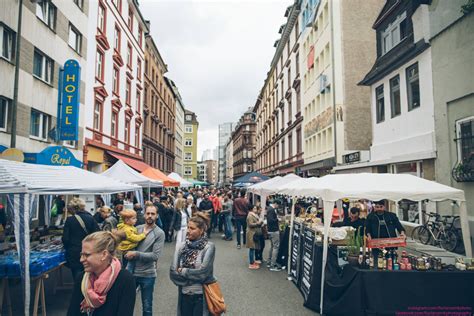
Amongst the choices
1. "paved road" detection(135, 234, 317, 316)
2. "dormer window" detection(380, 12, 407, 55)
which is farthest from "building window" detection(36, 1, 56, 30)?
"dormer window" detection(380, 12, 407, 55)

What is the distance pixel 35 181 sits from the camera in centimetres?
567

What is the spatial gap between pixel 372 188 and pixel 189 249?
3792 millimetres

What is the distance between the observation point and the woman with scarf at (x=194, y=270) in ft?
12.1

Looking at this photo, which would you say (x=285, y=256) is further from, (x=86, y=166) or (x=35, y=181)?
(x=86, y=166)

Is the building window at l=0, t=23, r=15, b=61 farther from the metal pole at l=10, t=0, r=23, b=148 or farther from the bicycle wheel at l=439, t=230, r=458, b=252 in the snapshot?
the bicycle wheel at l=439, t=230, r=458, b=252

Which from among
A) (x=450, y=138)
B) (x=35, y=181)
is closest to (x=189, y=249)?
(x=35, y=181)

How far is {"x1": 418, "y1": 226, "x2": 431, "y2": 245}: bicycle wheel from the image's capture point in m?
11.2

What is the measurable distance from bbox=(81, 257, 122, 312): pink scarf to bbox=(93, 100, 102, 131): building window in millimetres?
19491

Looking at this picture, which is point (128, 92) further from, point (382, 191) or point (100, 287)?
point (100, 287)

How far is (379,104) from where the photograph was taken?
16844 millimetres

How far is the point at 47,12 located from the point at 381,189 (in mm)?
16596

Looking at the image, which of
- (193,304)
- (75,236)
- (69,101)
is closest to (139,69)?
(69,101)

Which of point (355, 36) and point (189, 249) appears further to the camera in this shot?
point (355, 36)

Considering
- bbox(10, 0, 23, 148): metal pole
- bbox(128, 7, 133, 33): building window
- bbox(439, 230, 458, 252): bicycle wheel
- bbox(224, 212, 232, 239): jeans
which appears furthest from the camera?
bbox(128, 7, 133, 33): building window
